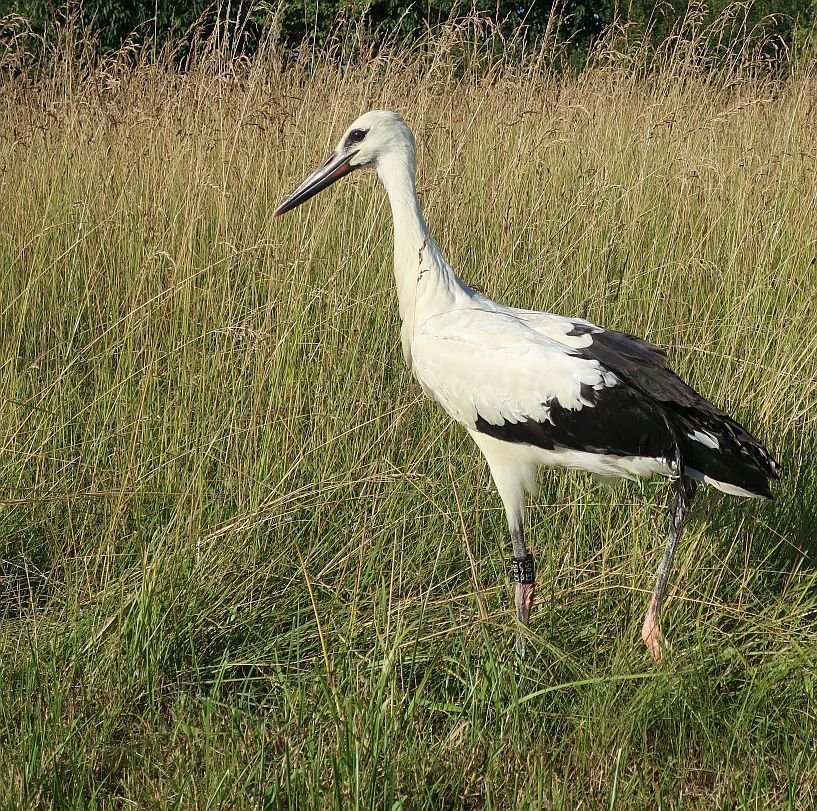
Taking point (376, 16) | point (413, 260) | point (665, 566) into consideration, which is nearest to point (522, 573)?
point (665, 566)

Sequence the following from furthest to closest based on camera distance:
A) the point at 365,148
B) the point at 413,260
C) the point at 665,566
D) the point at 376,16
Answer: the point at 376,16 → the point at 365,148 → the point at 413,260 → the point at 665,566

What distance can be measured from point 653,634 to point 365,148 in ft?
5.49

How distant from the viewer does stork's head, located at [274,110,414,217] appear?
10.4 feet

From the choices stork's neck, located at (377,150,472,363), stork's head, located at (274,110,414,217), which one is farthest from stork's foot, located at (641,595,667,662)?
stork's head, located at (274,110,414,217)

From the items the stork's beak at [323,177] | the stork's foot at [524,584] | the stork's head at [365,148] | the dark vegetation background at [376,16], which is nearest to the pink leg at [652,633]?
the stork's foot at [524,584]

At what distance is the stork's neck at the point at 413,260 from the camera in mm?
3064

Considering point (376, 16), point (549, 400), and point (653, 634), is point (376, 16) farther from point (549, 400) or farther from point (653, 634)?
point (653, 634)

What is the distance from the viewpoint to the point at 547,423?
2.82 meters

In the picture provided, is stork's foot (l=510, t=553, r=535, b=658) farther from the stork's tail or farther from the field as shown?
the stork's tail

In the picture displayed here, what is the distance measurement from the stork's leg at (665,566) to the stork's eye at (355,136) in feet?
4.67

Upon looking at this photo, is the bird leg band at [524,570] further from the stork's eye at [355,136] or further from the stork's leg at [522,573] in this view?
the stork's eye at [355,136]

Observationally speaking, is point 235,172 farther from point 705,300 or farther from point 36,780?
point 36,780

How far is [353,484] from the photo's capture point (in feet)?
9.60

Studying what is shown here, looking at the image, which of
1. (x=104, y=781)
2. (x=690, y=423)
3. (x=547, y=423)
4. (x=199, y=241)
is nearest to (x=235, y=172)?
(x=199, y=241)
